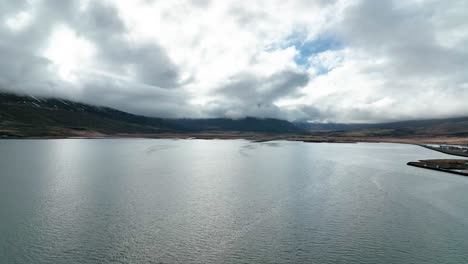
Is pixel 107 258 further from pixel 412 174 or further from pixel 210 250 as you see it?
pixel 412 174

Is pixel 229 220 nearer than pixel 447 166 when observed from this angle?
Yes

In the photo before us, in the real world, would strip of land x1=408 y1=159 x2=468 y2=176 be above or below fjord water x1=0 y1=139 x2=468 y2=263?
above

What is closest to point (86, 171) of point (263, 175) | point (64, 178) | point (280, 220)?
point (64, 178)

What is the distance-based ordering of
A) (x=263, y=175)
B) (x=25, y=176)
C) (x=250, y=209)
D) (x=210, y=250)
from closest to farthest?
(x=210, y=250) < (x=250, y=209) < (x=25, y=176) < (x=263, y=175)

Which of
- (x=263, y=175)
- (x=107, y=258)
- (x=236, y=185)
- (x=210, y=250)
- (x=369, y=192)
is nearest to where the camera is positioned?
(x=107, y=258)

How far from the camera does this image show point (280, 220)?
104 ft

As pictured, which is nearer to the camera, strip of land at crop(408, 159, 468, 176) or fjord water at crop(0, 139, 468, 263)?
fjord water at crop(0, 139, 468, 263)

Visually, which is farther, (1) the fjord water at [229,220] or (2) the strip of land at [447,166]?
(2) the strip of land at [447,166]

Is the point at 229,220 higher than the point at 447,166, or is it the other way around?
the point at 447,166

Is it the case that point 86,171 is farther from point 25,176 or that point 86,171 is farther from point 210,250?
point 210,250

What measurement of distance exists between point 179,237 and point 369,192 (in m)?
32.4

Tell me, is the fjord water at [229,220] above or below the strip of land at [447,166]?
below

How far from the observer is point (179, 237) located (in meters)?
26.4

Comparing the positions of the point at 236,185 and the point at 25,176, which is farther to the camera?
the point at 25,176
